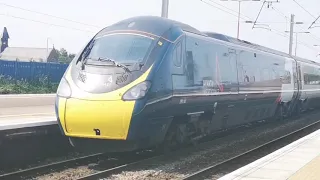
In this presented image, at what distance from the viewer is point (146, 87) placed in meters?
9.56

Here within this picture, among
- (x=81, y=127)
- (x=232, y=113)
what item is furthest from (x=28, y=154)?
(x=232, y=113)

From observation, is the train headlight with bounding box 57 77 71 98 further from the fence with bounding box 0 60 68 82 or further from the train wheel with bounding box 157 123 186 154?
the fence with bounding box 0 60 68 82

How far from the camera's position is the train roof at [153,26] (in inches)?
420

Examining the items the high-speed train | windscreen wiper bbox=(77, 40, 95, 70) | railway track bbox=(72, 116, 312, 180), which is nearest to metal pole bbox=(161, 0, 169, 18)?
the high-speed train

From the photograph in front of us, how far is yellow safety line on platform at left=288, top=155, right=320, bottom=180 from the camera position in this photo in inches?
318

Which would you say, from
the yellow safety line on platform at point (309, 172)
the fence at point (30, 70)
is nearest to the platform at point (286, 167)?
the yellow safety line on platform at point (309, 172)

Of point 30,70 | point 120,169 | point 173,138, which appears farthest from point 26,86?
point 120,169

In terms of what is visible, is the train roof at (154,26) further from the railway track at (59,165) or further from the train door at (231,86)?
the railway track at (59,165)

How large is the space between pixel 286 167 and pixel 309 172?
57cm

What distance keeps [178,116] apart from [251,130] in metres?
8.84

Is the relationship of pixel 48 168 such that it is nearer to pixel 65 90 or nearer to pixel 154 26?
pixel 65 90

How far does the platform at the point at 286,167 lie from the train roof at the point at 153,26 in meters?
3.32

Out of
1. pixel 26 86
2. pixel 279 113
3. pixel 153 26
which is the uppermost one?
pixel 153 26

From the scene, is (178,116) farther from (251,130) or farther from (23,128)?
(251,130)
